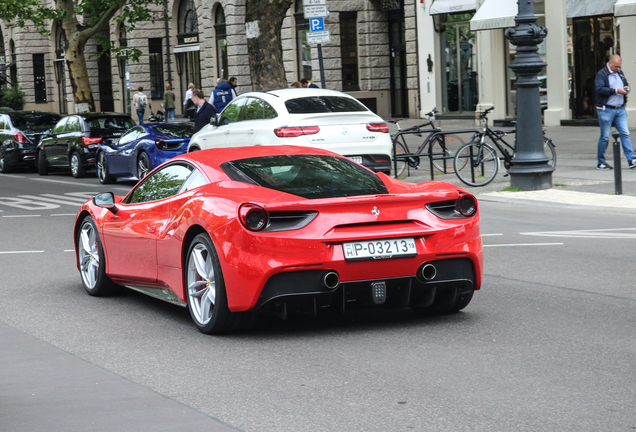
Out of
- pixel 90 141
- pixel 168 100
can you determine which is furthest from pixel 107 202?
pixel 168 100

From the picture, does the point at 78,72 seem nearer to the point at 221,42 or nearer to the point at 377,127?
the point at 221,42

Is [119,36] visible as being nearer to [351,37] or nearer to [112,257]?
[351,37]

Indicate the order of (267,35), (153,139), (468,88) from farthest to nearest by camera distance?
(468,88) → (267,35) → (153,139)

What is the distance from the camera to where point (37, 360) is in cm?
600

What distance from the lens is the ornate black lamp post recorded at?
1528 cm

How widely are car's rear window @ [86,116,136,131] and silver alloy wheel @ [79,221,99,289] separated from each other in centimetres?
1423

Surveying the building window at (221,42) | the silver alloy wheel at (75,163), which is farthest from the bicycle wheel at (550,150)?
the building window at (221,42)

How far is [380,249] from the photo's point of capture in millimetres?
6195

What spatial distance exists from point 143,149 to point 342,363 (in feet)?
44.9

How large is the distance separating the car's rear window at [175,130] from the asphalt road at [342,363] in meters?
10.2

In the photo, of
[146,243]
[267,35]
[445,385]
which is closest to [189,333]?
[146,243]

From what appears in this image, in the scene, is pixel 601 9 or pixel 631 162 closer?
pixel 631 162

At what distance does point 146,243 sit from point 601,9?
2193 centimetres

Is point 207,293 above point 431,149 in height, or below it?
below
